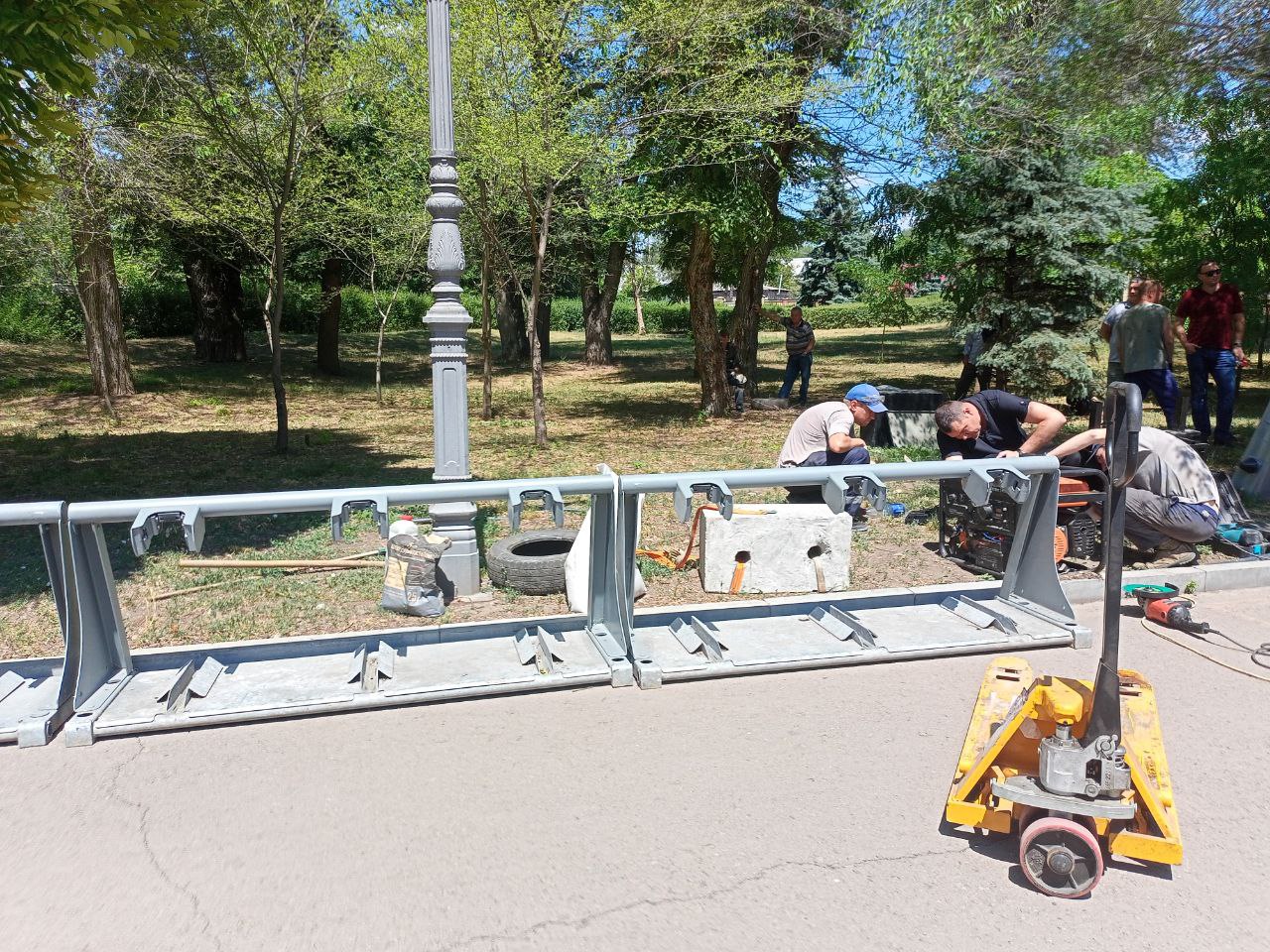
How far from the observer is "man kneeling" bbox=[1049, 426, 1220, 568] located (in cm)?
662

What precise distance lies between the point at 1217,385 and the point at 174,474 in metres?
12.2

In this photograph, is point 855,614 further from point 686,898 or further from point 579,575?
point 686,898

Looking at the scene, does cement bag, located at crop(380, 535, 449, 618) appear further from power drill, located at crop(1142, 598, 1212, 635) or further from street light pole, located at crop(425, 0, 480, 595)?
power drill, located at crop(1142, 598, 1212, 635)

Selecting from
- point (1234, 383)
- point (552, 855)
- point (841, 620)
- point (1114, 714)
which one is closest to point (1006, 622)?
point (841, 620)

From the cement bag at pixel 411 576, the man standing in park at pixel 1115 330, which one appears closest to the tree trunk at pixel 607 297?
the man standing in park at pixel 1115 330

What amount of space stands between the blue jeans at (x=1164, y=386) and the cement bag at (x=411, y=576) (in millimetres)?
8028

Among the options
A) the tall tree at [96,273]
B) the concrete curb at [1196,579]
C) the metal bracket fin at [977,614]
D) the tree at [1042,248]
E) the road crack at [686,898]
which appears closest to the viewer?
the road crack at [686,898]

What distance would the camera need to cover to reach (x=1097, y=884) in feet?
10.7

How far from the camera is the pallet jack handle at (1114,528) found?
3.06 m

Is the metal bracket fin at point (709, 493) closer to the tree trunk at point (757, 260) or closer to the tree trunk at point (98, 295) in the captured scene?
the tree trunk at point (757, 260)

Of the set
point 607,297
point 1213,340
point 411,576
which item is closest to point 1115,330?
point 1213,340

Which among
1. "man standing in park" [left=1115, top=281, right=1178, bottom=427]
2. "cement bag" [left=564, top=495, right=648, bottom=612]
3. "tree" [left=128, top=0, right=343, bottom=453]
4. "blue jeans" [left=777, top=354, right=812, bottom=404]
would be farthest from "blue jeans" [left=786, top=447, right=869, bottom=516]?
"blue jeans" [left=777, top=354, right=812, bottom=404]

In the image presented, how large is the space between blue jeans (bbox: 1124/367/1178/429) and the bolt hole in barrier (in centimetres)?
556

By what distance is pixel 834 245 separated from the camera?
48812 millimetres
